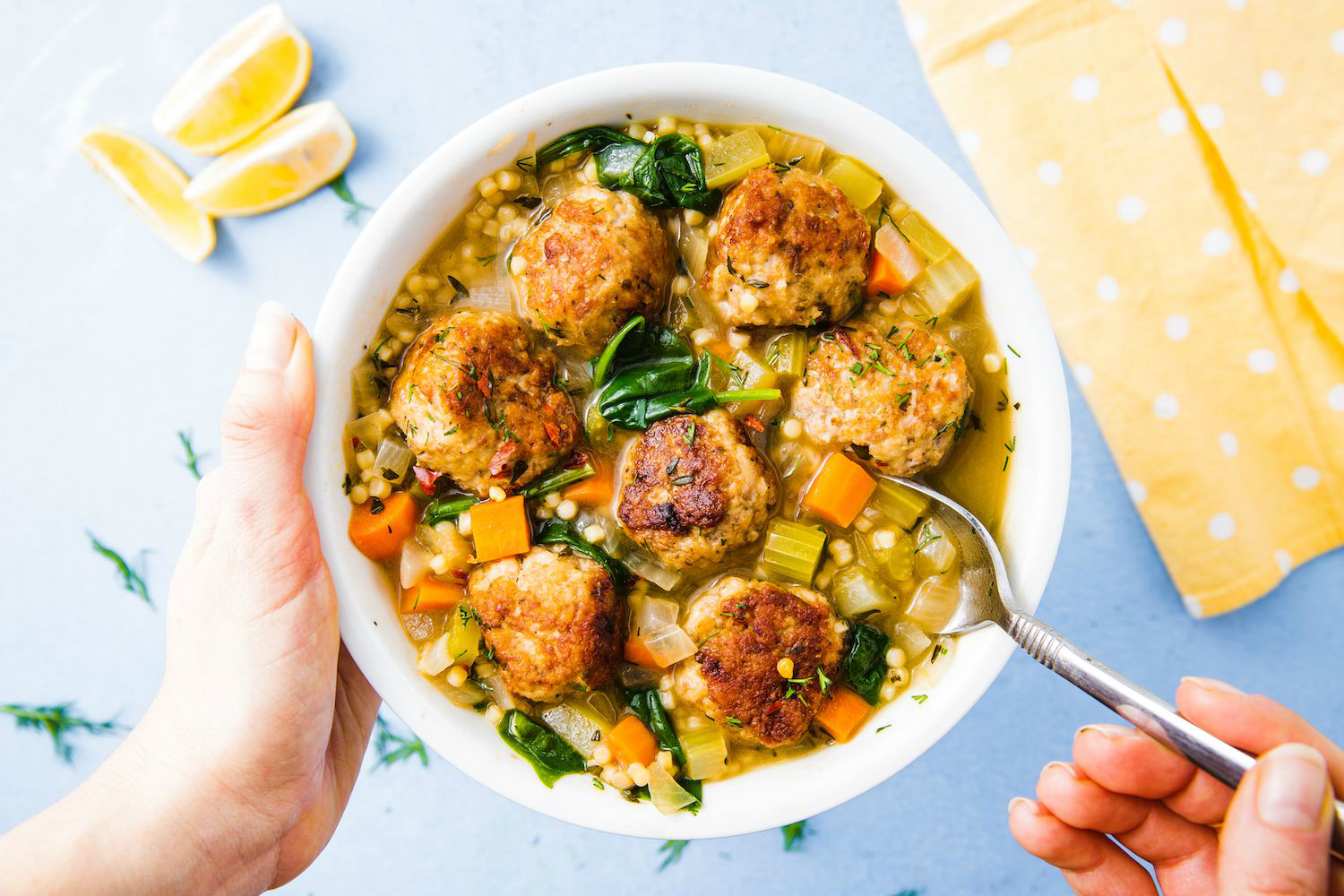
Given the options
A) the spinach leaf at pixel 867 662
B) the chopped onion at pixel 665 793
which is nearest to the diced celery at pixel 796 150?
the spinach leaf at pixel 867 662

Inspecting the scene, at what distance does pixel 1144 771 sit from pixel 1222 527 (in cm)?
161

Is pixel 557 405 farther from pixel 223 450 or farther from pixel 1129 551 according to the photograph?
pixel 1129 551

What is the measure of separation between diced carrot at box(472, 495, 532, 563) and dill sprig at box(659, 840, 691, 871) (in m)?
A: 1.87

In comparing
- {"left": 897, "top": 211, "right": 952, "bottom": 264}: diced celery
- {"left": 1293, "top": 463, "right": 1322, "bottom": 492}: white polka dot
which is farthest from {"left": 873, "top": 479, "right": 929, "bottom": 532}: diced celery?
{"left": 1293, "top": 463, "right": 1322, "bottom": 492}: white polka dot

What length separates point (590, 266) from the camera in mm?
2922

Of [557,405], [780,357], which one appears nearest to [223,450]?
[557,405]

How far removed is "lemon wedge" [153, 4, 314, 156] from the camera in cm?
A: 410

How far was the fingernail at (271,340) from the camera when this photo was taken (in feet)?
9.70

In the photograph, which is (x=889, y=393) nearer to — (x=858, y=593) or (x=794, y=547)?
(x=794, y=547)

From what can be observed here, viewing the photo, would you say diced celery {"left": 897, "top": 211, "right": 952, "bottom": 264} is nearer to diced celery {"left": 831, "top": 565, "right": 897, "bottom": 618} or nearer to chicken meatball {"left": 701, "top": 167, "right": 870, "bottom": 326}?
chicken meatball {"left": 701, "top": 167, "right": 870, "bottom": 326}

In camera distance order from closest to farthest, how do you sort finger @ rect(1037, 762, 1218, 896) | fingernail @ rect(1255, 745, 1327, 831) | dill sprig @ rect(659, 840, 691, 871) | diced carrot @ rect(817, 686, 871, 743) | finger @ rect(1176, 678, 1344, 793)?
fingernail @ rect(1255, 745, 1327, 831)
finger @ rect(1176, 678, 1344, 793)
finger @ rect(1037, 762, 1218, 896)
diced carrot @ rect(817, 686, 871, 743)
dill sprig @ rect(659, 840, 691, 871)

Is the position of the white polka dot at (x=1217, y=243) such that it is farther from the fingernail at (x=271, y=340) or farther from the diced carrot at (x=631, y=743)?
the fingernail at (x=271, y=340)

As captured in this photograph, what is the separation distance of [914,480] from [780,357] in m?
0.63

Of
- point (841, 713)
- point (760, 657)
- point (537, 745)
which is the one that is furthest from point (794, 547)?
point (537, 745)
